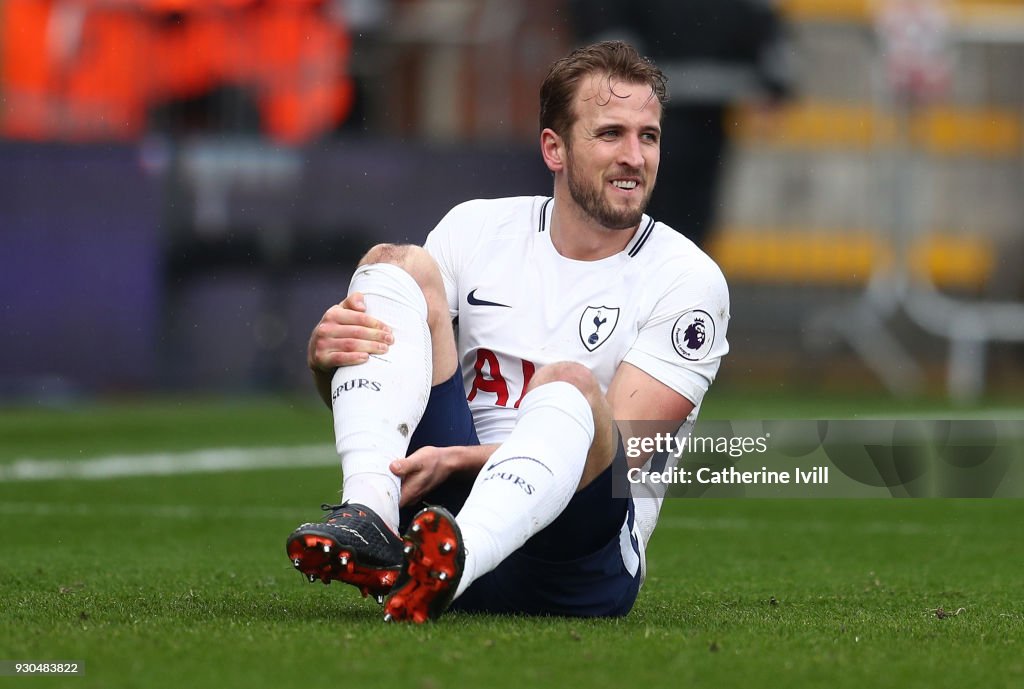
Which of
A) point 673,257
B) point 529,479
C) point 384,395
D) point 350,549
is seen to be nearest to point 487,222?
point 673,257

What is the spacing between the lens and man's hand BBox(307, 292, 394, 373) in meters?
3.62

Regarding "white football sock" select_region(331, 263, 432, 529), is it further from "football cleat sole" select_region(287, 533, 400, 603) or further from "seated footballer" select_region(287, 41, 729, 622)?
"football cleat sole" select_region(287, 533, 400, 603)

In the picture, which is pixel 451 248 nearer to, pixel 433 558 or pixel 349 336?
pixel 349 336

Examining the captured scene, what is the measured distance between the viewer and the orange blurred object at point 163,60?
14789 mm

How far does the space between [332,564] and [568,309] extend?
0.98 metres

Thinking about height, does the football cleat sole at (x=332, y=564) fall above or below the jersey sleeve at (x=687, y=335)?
below

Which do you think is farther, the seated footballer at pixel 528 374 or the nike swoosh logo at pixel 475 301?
the nike swoosh logo at pixel 475 301

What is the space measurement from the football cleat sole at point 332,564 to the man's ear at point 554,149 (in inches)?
47.4

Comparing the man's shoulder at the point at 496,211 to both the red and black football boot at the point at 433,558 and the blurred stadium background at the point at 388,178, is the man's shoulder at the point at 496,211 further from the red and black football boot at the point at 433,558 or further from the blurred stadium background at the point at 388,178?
the blurred stadium background at the point at 388,178

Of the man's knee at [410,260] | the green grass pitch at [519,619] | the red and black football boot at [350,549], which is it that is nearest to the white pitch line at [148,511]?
the green grass pitch at [519,619]

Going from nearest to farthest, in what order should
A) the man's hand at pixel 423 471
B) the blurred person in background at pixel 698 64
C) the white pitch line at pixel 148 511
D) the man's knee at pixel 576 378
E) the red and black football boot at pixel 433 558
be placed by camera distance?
the red and black football boot at pixel 433 558 → the man's knee at pixel 576 378 → the man's hand at pixel 423 471 → the white pitch line at pixel 148 511 → the blurred person in background at pixel 698 64

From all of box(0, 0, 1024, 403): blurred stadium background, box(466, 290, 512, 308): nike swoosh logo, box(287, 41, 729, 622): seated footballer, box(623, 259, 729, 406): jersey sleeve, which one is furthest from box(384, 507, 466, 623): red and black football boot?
box(0, 0, 1024, 403): blurred stadium background

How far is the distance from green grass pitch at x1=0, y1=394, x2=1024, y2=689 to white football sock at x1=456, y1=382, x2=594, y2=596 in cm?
18

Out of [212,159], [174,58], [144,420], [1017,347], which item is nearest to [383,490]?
[144,420]
